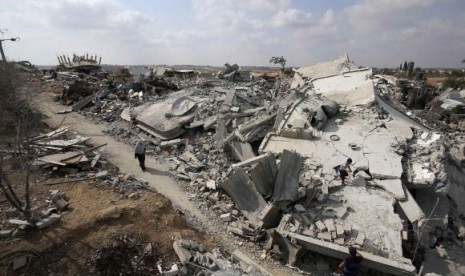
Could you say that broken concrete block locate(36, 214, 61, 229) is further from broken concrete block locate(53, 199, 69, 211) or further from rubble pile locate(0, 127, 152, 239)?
broken concrete block locate(53, 199, 69, 211)

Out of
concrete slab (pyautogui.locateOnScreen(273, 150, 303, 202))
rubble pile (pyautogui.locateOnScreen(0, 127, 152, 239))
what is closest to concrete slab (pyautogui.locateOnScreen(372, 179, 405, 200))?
concrete slab (pyautogui.locateOnScreen(273, 150, 303, 202))

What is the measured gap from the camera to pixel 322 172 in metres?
9.84

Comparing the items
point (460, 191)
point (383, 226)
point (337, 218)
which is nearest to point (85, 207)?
point (337, 218)

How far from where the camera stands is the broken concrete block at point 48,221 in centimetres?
733

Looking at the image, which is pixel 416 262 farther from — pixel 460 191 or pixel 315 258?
pixel 460 191

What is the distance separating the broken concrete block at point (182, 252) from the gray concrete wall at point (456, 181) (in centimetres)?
801

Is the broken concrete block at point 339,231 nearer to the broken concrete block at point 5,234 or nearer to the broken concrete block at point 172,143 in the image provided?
the broken concrete block at point 5,234

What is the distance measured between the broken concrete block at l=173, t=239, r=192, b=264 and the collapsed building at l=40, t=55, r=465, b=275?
5.48 feet

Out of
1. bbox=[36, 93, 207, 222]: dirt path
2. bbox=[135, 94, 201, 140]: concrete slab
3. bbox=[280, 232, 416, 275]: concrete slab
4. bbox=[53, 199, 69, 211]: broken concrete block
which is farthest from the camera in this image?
bbox=[135, 94, 201, 140]: concrete slab

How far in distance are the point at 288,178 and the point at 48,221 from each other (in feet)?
19.7

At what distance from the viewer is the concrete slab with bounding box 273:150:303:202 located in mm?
8797

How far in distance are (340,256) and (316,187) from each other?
214 centimetres

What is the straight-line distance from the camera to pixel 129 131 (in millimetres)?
15102

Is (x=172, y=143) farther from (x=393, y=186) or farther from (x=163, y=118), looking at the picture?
(x=393, y=186)
